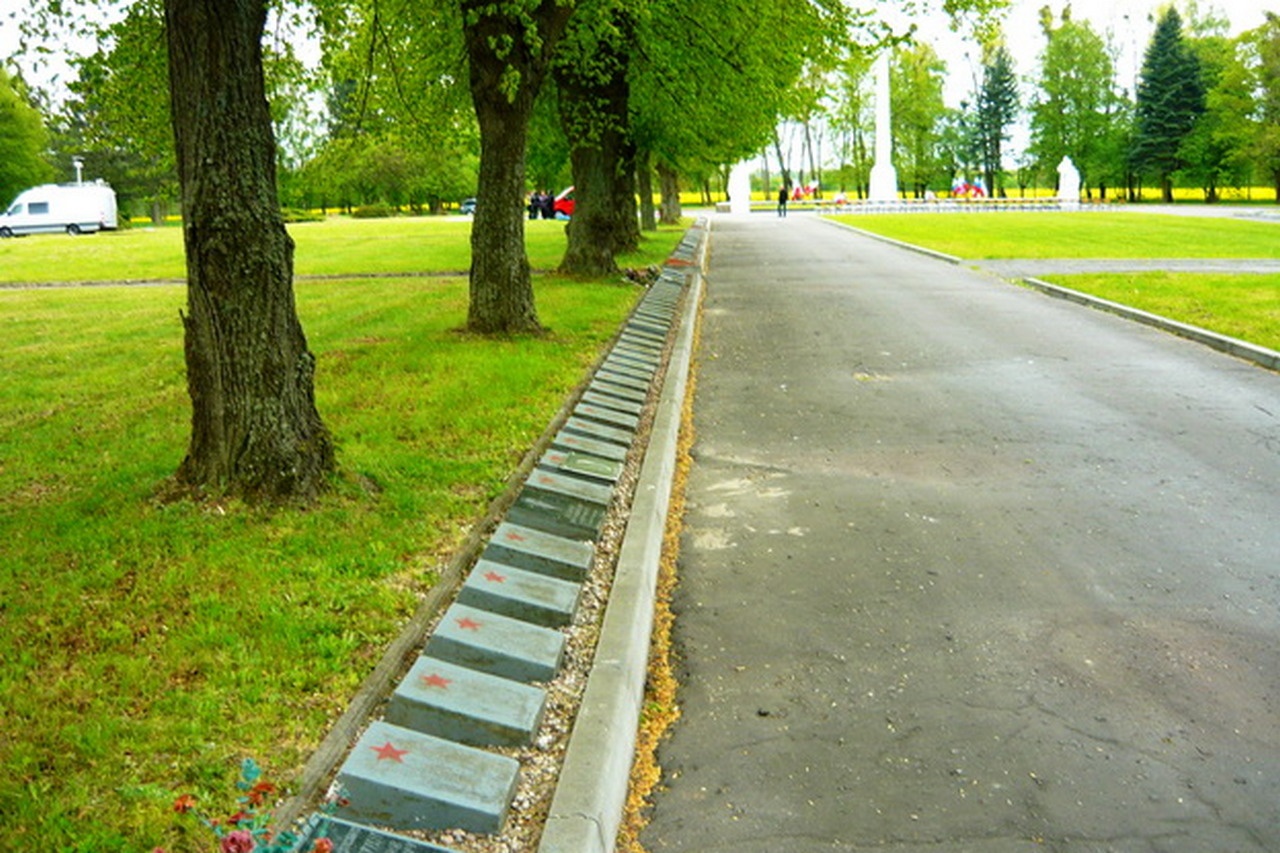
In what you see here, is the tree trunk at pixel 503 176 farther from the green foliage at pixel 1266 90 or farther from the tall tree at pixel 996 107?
the tall tree at pixel 996 107

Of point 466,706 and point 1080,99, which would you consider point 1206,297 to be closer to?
point 466,706

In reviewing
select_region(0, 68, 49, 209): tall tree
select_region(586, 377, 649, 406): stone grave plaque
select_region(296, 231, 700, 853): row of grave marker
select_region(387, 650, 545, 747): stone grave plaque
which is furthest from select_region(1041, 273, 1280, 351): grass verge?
select_region(0, 68, 49, 209): tall tree

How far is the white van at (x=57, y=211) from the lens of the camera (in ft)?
167

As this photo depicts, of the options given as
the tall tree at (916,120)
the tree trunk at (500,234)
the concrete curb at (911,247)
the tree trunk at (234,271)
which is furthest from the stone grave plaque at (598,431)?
the tall tree at (916,120)

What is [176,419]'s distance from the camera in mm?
8391

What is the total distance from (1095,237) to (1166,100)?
5334 centimetres

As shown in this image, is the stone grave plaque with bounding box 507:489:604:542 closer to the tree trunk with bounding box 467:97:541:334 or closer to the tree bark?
the tree trunk with bounding box 467:97:541:334

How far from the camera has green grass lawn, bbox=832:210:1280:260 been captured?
26203 mm

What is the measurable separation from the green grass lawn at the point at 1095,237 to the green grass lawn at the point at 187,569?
19126 millimetres

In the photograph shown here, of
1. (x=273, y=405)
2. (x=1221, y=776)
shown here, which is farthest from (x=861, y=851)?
(x=273, y=405)

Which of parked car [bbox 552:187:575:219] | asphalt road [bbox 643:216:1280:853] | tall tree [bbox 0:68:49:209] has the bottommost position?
asphalt road [bbox 643:216:1280:853]

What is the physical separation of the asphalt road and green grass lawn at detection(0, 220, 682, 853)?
4.57 feet

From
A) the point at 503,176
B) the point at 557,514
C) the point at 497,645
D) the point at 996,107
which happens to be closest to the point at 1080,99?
the point at 996,107

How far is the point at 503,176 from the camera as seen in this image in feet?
41.2
